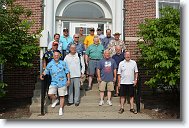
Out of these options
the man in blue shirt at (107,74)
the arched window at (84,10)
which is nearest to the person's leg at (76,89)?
the man in blue shirt at (107,74)

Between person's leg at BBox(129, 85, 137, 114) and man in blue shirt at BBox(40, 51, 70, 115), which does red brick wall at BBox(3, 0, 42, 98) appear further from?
person's leg at BBox(129, 85, 137, 114)

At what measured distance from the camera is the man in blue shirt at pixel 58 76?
8.30m

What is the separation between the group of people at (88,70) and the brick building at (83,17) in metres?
1.94

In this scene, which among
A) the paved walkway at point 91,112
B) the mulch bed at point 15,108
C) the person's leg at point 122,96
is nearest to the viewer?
the paved walkway at point 91,112

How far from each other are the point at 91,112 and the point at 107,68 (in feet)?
4.46

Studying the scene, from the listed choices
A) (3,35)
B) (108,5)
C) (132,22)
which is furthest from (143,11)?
(3,35)

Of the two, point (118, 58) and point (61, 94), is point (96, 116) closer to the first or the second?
point (61, 94)

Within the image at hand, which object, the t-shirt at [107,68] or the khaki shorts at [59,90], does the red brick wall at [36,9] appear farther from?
the khaki shorts at [59,90]

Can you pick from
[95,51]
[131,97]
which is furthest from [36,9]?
[131,97]

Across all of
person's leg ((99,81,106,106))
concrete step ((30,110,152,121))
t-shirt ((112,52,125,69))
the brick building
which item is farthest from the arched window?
concrete step ((30,110,152,121))

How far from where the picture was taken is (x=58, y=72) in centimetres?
830

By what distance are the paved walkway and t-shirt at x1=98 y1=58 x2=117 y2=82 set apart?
0.80 metres

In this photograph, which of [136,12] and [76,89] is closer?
[76,89]

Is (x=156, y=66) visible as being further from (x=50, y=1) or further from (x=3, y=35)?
(x=50, y=1)
